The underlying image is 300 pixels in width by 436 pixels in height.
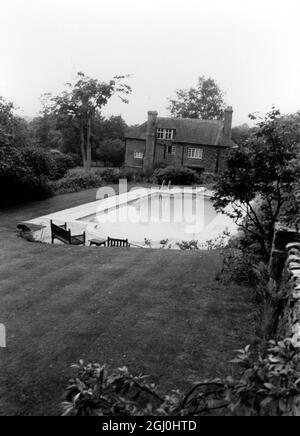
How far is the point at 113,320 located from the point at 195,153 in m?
35.8

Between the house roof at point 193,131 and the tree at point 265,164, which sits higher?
the house roof at point 193,131

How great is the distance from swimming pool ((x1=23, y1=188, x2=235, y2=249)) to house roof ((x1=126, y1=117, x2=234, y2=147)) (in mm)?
15130

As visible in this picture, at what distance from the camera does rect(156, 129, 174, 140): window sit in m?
40.8

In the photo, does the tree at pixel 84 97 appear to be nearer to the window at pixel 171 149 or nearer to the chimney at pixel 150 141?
the chimney at pixel 150 141

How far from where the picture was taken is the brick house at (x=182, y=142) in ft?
129

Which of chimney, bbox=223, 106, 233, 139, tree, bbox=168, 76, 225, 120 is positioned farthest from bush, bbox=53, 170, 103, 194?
tree, bbox=168, 76, 225, 120

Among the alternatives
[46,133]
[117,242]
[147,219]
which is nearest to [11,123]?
[147,219]

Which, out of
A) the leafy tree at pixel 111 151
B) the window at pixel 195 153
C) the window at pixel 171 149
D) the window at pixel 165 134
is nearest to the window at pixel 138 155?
the window at pixel 165 134

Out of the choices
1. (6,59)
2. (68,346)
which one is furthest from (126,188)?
(68,346)

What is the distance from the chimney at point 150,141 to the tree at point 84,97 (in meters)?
4.35

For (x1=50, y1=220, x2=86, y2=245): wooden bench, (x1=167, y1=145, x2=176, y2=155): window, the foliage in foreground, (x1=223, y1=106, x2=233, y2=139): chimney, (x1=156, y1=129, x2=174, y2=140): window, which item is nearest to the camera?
the foliage in foreground

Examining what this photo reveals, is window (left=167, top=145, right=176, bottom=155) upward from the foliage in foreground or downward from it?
upward

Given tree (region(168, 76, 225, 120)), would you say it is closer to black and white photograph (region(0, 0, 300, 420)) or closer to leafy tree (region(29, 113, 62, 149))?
leafy tree (region(29, 113, 62, 149))

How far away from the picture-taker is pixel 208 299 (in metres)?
6.86
